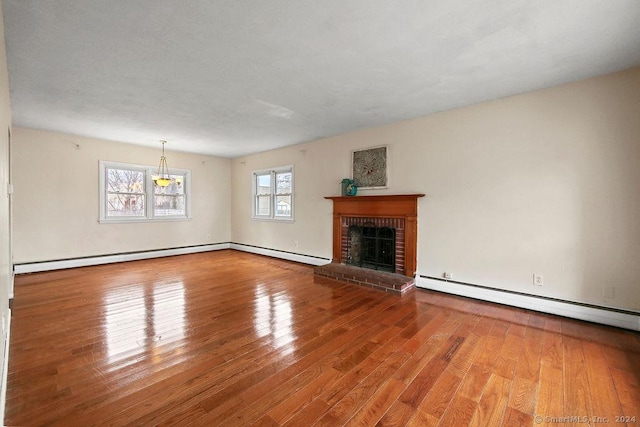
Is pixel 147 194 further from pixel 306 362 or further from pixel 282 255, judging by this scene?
pixel 306 362

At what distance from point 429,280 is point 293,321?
230 cm

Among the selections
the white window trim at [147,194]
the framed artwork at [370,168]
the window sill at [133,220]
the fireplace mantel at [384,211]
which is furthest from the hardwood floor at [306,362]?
the white window trim at [147,194]

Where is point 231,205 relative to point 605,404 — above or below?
above

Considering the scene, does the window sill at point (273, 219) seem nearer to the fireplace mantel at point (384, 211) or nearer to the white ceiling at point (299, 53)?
the fireplace mantel at point (384, 211)

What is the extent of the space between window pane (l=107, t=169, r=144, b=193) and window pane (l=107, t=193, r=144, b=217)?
13 cm

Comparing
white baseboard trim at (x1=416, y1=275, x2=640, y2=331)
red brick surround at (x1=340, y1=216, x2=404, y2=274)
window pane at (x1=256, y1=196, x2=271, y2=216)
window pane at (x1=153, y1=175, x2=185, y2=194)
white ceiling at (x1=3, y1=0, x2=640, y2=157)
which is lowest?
white baseboard trim at (x1=416, y1=275, x2=640, y2=331)

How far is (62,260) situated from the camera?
5.38 meters

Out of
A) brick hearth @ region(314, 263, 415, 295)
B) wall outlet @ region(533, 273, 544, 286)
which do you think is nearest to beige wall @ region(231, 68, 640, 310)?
wall outlet @ region(533, 273, 544, 286)

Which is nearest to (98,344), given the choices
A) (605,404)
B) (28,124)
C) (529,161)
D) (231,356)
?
(231,356)

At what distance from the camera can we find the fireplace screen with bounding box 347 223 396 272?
15.7 feet

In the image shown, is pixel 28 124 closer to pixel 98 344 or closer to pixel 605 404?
pixel 98 344

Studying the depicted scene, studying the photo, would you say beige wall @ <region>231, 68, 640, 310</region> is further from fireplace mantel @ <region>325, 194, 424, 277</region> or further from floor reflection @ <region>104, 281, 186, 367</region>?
floor reflection @ <region>104, 281, 186, 367</region>

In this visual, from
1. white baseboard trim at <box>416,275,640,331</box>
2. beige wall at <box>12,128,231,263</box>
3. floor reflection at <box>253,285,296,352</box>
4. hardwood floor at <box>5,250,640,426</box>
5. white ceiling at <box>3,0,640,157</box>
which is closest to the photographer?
hardwood floor at <box>5,250,640,426</box>

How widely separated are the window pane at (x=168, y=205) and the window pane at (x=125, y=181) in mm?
427
